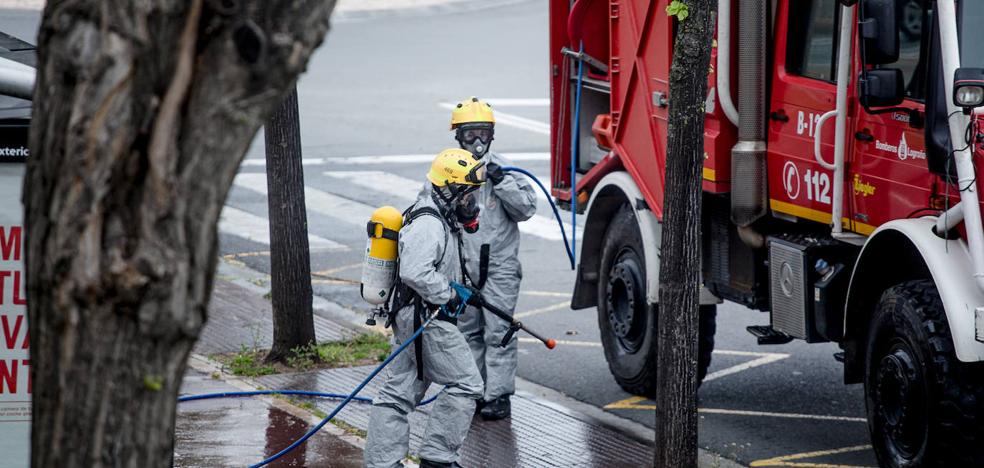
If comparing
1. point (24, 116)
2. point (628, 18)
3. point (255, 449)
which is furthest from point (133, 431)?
point (628, 18)

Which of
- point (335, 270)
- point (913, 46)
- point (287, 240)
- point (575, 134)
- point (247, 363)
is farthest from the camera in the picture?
point (335, 270)

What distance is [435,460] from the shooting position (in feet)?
21.7

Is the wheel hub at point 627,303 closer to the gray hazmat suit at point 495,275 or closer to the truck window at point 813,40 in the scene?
the gray hazmat suit at point 495,275

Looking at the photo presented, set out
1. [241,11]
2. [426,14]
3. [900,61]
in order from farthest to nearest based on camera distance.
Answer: [426,14] → [900,61] → [241,11]

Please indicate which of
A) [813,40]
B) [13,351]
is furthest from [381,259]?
[813,40]

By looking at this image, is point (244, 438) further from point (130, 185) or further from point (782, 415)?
point (130, 185)

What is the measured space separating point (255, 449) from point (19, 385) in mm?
2143

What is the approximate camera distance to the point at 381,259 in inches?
257

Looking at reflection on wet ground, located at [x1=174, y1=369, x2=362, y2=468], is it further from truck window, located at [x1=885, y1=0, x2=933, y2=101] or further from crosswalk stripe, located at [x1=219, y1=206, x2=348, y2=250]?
crosswalk stripe, located at [x1=219, y1=206, x2=348, y2=250]

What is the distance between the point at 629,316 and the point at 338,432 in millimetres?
2115

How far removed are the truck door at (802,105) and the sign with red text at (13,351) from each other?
407cm

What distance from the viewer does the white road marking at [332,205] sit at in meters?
14.5

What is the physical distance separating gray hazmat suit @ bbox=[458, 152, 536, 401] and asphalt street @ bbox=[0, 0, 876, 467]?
840 millimetres

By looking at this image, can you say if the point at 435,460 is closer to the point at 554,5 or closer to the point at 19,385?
the point at 19,385
